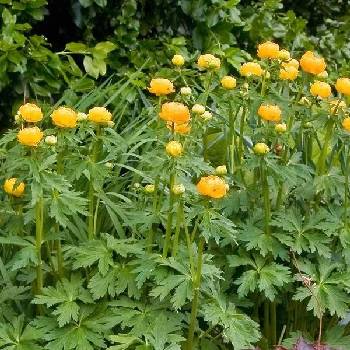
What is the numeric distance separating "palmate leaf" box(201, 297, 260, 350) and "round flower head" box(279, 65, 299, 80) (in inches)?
28.2

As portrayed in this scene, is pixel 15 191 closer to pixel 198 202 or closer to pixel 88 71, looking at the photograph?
pixel 198 202

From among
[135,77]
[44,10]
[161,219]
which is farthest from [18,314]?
[44,10]

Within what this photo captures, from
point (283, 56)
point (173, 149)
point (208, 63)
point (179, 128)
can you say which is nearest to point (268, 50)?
point (283, 56)

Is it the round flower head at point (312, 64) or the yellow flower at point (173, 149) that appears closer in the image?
the yellow flower at point (173, 149)

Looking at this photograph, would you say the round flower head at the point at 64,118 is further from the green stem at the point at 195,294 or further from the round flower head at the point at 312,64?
the round flower head at the point at 312,64

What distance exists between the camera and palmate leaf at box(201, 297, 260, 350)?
2074 mm

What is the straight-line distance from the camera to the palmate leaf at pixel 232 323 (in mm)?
2074

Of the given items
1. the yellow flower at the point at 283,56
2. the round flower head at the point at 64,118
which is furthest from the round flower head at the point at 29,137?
the yellow flower at the point at 283,56

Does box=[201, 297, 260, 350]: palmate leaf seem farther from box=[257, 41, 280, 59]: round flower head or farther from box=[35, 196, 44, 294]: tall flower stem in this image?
box=[257, 41, 280, 59]: round flower head

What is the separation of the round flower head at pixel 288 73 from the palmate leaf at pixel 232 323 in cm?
72

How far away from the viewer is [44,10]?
3711mm

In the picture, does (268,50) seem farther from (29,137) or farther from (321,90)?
(29,137)

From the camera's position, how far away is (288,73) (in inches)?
95.5

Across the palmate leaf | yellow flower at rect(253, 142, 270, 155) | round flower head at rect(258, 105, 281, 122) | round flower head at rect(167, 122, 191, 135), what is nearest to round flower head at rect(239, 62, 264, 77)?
round flower head at rect(258, 105, 281, 122)
